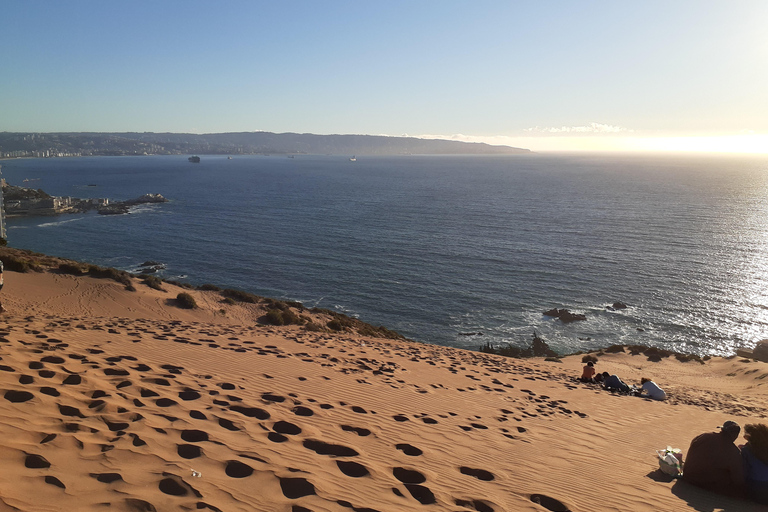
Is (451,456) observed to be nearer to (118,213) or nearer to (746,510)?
(746,510)

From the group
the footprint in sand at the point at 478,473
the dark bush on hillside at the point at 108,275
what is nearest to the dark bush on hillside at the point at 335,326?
the dark bush on hillside at the point at 108,275

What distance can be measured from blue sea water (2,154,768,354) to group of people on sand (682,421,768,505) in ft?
82.0

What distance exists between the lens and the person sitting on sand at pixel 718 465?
6.62m

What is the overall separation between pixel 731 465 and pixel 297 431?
21.8 feet

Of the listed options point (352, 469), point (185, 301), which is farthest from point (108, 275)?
point (352, 469)

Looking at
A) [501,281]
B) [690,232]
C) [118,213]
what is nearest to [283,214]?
[118,213]

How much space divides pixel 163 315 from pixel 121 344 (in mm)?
12742

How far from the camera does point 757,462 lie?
6648 millimetres

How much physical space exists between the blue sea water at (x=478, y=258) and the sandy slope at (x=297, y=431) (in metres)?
20.8

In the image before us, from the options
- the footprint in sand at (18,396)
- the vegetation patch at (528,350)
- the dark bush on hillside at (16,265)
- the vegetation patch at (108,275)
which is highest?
the footprint in sand at (18,396)

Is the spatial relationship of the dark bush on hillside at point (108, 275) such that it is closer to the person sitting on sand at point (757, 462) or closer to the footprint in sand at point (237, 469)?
the footprint in sand at point (237, 469)

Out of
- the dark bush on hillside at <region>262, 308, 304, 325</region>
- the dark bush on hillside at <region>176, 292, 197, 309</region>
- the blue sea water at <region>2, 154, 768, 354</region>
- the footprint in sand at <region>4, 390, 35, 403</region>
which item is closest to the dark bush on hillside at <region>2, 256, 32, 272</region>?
the dark bush on hillside at <region>176, 292, 197, 309</region>

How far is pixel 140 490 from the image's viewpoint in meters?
Result: 4.45

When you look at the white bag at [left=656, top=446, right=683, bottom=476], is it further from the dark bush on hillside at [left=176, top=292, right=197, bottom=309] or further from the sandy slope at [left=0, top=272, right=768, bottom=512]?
the dark bush on hillside at [left=176, top=292, right=197, bottom=309]
